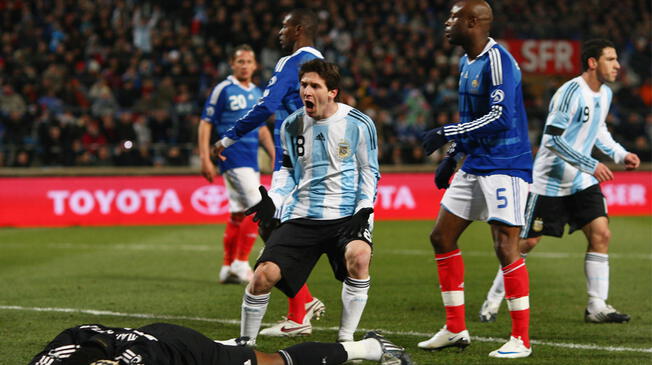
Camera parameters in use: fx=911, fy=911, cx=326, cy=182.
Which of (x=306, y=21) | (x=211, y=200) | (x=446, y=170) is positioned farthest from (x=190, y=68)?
(x=446, y=170)

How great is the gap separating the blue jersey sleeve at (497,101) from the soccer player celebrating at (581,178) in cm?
131

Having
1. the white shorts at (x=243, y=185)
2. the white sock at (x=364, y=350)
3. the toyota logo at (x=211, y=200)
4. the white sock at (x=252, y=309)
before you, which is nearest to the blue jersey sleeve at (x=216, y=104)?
the white shorts at (x=243, y=185)

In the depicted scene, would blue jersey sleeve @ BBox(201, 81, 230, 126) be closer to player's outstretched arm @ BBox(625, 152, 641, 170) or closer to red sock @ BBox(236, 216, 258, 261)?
red sock @ BBox(236, 216, 258, 261)

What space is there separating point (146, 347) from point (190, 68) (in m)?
16.0

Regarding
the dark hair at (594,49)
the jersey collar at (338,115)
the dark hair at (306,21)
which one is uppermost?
the dark hair at (306,21)

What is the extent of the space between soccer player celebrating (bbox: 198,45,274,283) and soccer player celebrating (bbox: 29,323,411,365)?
15.2 ft

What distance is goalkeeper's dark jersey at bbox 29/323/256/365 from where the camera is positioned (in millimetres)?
4016

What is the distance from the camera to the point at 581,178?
754cm

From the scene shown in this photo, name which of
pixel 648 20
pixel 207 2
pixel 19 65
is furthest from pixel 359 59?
pixel 648 20

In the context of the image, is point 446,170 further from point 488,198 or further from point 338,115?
point 338,115

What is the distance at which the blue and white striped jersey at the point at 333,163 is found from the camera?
19.0 ft

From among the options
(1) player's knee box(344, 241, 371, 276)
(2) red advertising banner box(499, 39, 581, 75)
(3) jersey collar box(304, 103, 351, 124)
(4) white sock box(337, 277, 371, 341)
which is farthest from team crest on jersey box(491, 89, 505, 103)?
(2) red advertising banner box(499, 39, 581, 75)

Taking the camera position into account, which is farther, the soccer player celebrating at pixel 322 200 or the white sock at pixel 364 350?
the soccer player celebrating at pixel 322 200

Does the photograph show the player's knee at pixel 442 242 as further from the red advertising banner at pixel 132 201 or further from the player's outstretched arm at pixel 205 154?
the red advertising banner at pixel 132 201
